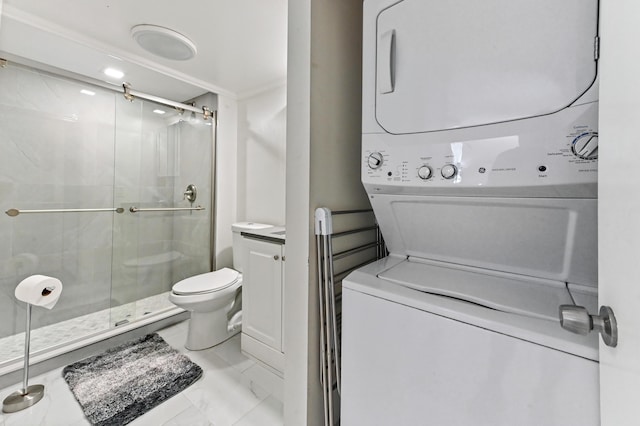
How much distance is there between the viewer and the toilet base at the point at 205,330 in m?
2.02

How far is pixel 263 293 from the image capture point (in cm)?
187

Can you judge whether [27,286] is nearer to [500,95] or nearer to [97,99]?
[97,99]

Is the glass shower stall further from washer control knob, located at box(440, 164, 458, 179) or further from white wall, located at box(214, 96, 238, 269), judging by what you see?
washer control knob, located at box(440, 164, 458, 179)

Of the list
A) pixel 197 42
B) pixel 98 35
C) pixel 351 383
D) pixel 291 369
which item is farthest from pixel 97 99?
pixel 351 383

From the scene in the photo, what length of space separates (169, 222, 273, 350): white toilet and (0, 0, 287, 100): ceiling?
58.1 inches

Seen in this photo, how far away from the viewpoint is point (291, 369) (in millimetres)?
1000

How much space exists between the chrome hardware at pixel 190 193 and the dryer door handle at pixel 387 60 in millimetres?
2617

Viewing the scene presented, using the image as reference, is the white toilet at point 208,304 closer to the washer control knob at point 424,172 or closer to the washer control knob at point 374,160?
the washer control knob at point 374,160

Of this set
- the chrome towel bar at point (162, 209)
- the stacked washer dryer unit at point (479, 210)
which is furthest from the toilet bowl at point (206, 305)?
the stacked washer dryer unit at point (479, 210)

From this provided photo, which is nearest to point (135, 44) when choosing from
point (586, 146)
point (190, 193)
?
point (190, 193)

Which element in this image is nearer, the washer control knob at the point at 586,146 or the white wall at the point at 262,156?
the washer control knob at the point at 586,146

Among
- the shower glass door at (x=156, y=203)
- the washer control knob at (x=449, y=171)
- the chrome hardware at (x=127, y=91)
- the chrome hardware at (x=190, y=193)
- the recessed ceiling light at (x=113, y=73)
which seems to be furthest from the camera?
the chrome hardware at (x=190, y=193)

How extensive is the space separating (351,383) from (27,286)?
1.98 meters

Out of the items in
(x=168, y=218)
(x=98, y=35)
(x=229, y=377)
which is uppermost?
(x=98, y=35)
